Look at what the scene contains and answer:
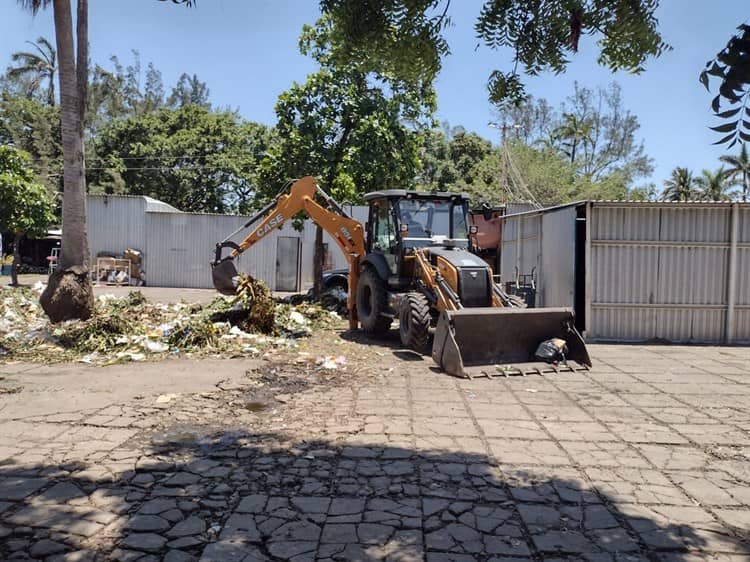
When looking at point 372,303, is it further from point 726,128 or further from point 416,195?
point 726,128

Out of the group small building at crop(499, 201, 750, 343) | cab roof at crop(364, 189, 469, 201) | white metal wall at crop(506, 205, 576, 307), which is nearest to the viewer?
cab roof at crop(364, 189, 469, 201)

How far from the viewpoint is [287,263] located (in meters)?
25.0

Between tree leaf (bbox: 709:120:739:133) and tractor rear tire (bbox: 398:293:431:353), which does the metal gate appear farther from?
tree leaf (bbox: 709:120:739:133)

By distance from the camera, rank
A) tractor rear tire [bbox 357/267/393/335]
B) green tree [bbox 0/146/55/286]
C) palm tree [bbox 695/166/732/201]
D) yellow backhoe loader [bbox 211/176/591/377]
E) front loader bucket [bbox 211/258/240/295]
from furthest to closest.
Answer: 1. palm tree [bbox 695/166/732/201]
2. green tree [bbox 0/146/55/286]
3. front loader bucket [bbox 211/258/240/295]
4. tractor rear tire [bbox 357/267/393/335]
5. yellow backhoe loader [bbox 211/176/591/377]

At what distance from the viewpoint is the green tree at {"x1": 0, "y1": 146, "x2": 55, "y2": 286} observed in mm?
19234

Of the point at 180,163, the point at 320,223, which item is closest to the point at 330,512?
the point at 320,223

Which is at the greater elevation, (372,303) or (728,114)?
(728,114)

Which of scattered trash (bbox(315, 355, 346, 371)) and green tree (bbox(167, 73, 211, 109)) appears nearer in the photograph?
scattered trash (bbox(315, 355, 346, 371))

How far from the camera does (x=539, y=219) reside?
13.7m

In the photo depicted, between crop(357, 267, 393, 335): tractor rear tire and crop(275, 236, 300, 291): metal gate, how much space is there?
13746 mm

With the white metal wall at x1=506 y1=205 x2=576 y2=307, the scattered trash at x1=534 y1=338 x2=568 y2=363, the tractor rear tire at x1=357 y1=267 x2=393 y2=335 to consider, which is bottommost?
the scattered trash at x1=534 y1=338 x2=568 y2=363

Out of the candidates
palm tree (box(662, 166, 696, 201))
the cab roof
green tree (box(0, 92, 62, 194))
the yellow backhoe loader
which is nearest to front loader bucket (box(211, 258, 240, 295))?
the yellow backhoe loader

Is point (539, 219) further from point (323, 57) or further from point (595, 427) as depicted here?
point (595, 427)

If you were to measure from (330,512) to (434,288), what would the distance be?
593 centimetres
